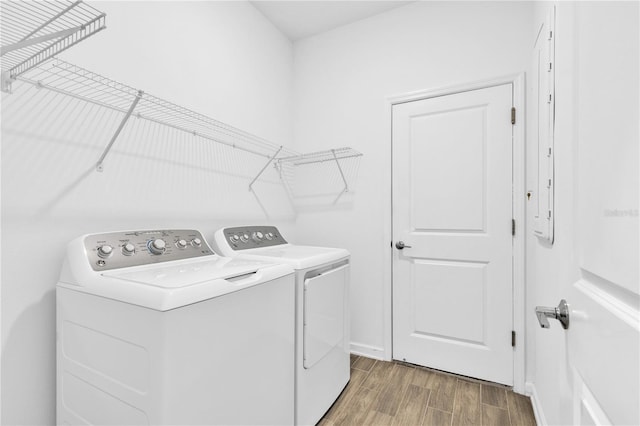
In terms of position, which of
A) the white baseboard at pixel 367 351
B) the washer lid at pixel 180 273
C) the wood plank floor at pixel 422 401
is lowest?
the wood plank floor at pixel 422 401

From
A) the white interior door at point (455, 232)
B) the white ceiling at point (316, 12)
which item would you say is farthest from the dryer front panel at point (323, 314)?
the white ceiling at point (316, 12)

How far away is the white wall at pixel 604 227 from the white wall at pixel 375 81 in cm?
176

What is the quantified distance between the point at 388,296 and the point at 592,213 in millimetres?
2020

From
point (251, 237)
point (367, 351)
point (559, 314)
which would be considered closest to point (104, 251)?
point (251, 237)

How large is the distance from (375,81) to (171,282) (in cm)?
227

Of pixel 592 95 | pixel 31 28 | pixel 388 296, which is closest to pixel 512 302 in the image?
pixel 388 296

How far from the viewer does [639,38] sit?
0.37 m

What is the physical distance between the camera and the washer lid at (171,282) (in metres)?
0.92

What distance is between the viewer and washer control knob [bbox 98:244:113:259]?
1188 mm

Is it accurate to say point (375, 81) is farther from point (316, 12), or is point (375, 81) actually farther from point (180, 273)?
point (180, 273)

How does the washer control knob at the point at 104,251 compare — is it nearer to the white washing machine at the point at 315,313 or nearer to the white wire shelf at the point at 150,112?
the white wire shelf at the point at 150,112

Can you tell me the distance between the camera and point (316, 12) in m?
2.50

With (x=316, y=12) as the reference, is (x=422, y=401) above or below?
below

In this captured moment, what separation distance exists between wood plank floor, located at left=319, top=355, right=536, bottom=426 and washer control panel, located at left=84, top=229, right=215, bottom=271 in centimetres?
125
